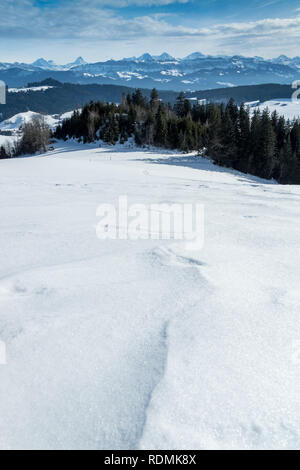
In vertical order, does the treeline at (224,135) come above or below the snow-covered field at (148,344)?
above

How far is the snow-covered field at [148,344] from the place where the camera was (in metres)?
1.81

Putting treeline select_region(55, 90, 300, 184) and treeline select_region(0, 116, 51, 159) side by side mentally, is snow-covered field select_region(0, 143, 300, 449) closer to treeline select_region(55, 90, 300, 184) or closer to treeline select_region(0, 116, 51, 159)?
treeline select_region(55, 90, 300, 184)

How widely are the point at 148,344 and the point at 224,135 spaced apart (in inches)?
1951

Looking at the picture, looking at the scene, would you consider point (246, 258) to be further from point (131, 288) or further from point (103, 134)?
point (103, 134)

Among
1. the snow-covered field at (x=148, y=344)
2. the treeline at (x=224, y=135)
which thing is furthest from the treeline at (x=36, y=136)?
the snow-covered field at (x=148, y=344)

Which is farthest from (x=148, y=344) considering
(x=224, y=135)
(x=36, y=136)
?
(x=36, y=136)

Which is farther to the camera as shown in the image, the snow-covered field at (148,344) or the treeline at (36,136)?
the treeline at (36,136)

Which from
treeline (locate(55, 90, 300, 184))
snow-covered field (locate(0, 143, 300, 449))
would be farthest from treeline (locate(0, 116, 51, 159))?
snow-covered field (locate(0, 143, 300, 449))

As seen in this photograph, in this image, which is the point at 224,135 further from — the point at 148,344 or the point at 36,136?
the point at 148,344

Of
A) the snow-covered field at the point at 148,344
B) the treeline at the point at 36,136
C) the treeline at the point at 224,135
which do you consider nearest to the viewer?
the snow-covered field at the point at 148,344

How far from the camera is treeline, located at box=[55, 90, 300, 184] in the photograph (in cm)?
4784

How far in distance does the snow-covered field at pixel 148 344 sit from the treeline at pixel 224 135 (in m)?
45.9

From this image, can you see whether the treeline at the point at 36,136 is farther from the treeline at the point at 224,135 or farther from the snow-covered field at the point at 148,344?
the snow-covered field at the point at 148,344

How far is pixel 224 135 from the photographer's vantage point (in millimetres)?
47594
